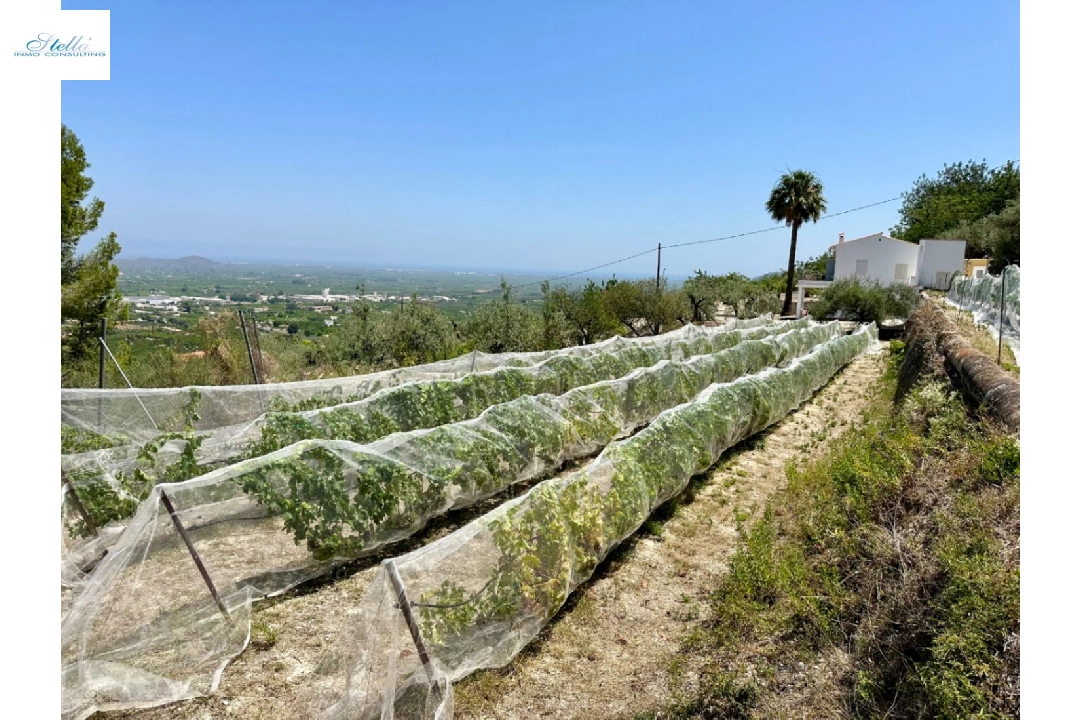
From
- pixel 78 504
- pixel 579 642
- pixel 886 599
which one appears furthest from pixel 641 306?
pixel 78 504

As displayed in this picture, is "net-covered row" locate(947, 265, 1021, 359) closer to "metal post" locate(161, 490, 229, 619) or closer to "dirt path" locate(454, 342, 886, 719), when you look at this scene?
"dirt path" locate(454, 342, 886, 719)

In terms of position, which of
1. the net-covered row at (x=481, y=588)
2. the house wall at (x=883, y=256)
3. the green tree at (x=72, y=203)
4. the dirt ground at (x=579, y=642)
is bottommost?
the dirt ground at (x=579, y=642)

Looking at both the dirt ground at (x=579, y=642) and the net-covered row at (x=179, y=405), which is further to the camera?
the net-covered row at (x=179, y=405)

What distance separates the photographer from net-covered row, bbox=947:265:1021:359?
1402cm

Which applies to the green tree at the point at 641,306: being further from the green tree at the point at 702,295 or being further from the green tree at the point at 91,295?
the green tree at the point at 91,295

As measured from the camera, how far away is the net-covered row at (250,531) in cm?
441

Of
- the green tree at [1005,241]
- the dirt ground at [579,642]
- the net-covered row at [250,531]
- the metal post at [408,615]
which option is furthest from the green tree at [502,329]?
the green tree at [1005,241]

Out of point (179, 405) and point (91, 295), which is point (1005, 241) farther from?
point (91, 295)

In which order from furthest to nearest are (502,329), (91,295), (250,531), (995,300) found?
(502,329), (995,300), (91,295), (250,531)

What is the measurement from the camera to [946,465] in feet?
19.8

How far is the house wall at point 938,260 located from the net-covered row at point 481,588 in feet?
137

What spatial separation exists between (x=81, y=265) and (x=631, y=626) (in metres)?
16.0

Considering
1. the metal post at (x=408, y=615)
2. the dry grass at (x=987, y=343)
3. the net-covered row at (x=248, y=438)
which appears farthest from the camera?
the dry grass at (x=987, y=343)

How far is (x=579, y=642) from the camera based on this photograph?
5.17 metres
